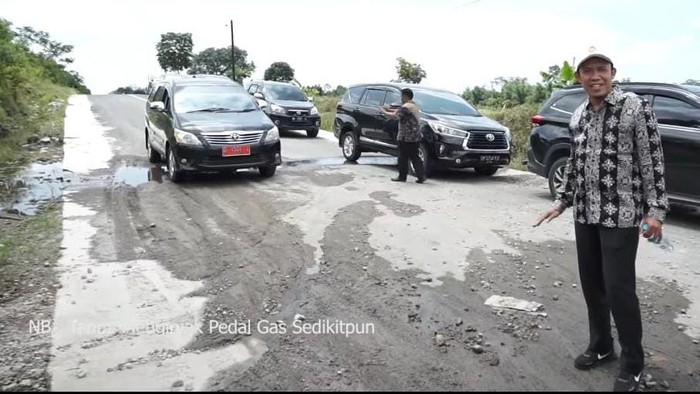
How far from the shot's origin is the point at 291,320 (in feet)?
13.4

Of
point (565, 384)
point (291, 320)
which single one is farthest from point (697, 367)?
point (291, 320)

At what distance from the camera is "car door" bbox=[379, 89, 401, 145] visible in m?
10.9

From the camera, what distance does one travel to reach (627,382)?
306cm

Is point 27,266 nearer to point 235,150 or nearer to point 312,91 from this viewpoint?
point 235,150

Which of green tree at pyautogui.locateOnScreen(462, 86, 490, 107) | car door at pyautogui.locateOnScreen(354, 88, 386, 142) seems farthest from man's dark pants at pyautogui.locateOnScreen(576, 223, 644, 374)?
green tree at pyautogui.locateOnScreen(462, 86, 490, 107)

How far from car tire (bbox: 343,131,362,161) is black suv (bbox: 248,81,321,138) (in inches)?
196

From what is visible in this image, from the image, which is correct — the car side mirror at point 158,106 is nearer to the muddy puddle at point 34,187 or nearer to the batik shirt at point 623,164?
the muddy puddle at point 34,187

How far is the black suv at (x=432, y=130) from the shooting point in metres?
9.75

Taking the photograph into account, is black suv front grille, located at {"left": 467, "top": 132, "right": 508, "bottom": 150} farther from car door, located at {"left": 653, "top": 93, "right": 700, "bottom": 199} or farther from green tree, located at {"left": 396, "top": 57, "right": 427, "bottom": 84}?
green tree, located at {"left": 396, "top": 57, "right": 427, "bottom": 84}

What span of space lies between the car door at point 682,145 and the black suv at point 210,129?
232 inches

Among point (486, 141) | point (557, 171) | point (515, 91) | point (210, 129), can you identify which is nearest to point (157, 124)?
point (210, 129)

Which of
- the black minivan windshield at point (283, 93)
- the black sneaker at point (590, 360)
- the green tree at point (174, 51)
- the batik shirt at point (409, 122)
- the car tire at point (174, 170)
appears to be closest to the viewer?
the black sneaker at point (590, 360)

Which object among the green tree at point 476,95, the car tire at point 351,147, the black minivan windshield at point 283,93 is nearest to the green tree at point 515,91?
the green tree at point 476,95

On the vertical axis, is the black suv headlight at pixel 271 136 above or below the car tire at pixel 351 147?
above
